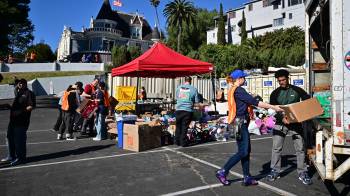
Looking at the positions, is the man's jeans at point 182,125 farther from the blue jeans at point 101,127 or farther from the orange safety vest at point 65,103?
the orange safety vest at point 65,103

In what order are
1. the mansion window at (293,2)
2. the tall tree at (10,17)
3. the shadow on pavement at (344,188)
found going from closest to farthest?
1. the shadow on pavement at (344,188)
2. the tall tree at (10,17)
3. the mansion window at (293,2)

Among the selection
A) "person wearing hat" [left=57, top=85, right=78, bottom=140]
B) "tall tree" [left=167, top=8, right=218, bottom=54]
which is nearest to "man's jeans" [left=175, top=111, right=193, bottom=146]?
"person wearing hat" [left=57, top=85, right=78, bottom=140]

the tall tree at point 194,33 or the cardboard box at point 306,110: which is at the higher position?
the tall tree at point 194,33

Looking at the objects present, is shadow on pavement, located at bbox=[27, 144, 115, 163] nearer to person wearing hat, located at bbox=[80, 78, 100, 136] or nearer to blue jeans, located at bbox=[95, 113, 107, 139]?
blue jeans, located at bbox=[95, 113, 107, 139]

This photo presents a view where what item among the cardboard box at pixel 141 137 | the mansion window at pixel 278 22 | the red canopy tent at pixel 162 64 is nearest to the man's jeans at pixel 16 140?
the cardboard box at pixel 141 137

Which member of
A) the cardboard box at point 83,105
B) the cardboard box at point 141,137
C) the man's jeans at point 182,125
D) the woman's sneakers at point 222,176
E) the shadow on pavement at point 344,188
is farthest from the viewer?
the cardboard box at point 83,105

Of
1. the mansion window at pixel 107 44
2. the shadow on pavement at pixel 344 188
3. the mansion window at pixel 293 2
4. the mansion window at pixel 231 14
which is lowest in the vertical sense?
the shadow on pavement at pixel 344 188

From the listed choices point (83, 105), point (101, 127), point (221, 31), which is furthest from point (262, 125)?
point (221, 31)

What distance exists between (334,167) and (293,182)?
159 centimetres

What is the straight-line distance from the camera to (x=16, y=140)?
7176 millimetres

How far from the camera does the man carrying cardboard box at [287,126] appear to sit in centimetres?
571

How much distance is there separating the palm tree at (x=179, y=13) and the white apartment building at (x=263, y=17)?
7680 millimetres

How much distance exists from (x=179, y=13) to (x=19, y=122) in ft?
196

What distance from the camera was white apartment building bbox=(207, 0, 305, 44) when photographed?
54.6 metres
